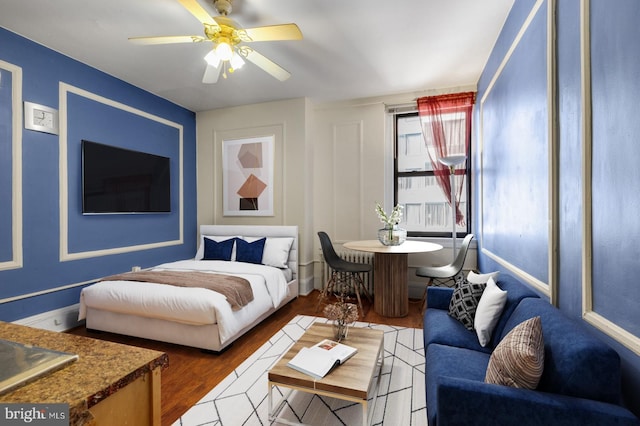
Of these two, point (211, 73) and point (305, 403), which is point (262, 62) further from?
point (305, 403)

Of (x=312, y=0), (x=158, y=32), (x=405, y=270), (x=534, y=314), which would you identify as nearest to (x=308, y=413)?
(x=534, y=314)

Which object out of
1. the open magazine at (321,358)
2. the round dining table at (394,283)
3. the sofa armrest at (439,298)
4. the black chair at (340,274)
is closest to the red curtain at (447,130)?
the round dining table at (394,283)

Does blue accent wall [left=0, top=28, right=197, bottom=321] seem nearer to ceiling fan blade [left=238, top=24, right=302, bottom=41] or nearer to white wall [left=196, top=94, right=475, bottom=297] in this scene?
white wall [left=196, top=94, right=475, bottom=297]

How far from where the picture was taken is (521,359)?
114 centimetres

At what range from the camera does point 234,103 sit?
4.47 metres

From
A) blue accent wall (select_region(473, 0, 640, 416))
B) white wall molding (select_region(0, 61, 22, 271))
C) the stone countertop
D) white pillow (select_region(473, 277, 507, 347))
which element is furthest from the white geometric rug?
white wall molding (select_region(0, 61, 22, 271))

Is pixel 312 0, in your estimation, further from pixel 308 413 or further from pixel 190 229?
pixel 190 229

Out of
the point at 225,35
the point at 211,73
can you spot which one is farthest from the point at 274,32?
the point at 211,73

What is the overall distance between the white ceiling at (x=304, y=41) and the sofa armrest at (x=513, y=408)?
8.52 ft

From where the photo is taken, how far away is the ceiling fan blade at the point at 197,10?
1.93 m

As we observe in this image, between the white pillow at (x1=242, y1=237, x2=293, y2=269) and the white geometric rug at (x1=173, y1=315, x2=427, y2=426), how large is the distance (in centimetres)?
146

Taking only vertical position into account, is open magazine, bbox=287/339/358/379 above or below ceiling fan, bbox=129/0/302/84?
below

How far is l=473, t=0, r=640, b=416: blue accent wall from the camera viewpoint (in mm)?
1076

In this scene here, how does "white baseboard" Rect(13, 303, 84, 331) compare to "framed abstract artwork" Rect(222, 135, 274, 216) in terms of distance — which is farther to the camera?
"framed abstract artwork" Rect(222, 135, 274, 216)
